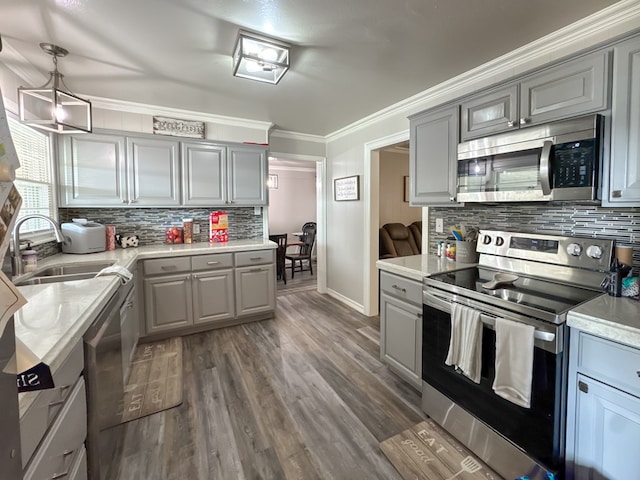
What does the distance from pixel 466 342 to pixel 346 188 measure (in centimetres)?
268

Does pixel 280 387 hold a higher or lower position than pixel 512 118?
lower

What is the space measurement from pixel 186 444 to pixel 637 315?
7.51 feet

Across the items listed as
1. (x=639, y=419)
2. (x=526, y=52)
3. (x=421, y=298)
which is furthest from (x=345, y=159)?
(x=639, y=419)

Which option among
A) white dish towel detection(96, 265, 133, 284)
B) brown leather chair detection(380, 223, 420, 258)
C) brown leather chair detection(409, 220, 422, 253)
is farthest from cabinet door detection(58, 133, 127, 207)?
brown leather chair detection(409, 220, 422, 253)

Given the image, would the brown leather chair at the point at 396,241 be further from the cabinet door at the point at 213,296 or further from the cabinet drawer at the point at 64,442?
the cabinet drawer at the point at 64,442

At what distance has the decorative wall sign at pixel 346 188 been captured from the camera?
3727 mm

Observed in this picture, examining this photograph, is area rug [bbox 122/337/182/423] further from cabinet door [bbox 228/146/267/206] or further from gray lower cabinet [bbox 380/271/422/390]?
cabinet door [bbox 228/146/267/206]

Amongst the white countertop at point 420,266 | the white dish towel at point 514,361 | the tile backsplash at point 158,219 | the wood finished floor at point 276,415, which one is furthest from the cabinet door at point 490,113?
the tile backsplash at point 158,219

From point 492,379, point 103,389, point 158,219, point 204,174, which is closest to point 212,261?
point 158,219

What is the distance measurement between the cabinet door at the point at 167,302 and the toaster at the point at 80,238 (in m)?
0.55

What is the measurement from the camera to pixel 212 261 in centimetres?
312

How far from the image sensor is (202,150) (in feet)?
10.8

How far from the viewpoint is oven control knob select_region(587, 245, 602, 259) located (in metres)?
1.59

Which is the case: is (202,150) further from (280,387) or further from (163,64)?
(280,387)
